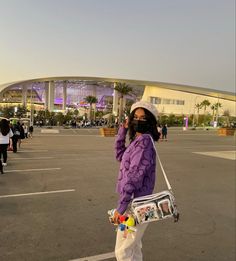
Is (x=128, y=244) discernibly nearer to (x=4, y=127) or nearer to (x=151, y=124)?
(x=151, y=124)

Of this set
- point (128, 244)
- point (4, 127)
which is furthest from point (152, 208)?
point (4, 127)

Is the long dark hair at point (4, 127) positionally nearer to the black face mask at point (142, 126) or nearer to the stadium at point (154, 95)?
the black face mask at point (142, 126)

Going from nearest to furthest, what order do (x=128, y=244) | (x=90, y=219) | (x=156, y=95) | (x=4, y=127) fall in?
(x=128, y=244), (x=90, y=219), (x=4, y=127), (x=156, y=95)

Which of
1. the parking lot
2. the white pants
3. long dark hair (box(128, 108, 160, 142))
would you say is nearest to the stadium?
the parking lot

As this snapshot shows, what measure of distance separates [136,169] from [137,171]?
18mm

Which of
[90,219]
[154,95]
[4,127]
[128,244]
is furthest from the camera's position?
[154,95]

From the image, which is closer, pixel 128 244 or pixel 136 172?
pixel 136 172

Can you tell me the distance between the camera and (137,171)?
219cm

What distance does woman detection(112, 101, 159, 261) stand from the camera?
2.20 m

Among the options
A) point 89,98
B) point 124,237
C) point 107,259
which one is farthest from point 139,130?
point 89,98

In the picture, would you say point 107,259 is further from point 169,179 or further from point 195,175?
point 195,175

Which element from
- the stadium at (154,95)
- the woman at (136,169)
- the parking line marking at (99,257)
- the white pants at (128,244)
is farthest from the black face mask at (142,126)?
the stadium at (154,95)

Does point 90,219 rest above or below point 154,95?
below

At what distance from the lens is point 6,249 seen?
11.2 feet
